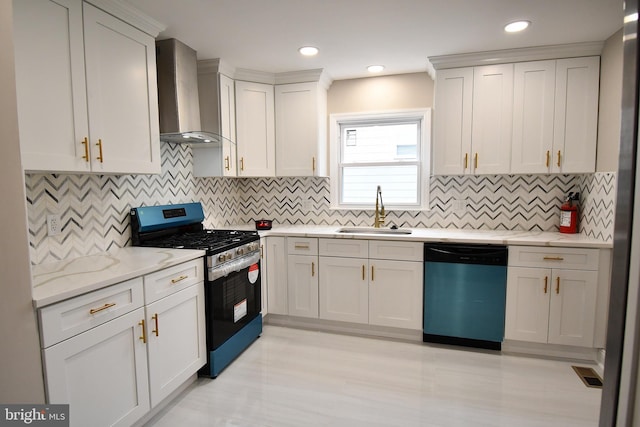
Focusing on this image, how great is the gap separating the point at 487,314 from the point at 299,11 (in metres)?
2.60

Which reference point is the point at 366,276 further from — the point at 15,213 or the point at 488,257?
the point at 15,213

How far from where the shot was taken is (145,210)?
98.6 inches

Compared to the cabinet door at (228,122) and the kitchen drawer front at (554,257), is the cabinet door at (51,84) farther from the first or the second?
the kitchen drawer front at (554,257)

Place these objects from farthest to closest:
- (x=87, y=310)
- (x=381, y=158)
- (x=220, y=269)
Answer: (x=381, y=158) → (x=220, y=269) → (x=87, y=310)

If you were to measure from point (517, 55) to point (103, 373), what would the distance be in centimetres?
352

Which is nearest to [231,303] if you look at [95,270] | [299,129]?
[95,270]

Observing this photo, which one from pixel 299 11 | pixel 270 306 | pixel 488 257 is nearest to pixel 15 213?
pixel 299 11

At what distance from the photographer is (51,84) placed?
1.66 metres

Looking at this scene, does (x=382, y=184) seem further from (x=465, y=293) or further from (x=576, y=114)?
(x=576, y=114)

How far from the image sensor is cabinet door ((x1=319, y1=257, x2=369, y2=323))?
9.95ft

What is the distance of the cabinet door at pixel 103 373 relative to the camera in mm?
1416

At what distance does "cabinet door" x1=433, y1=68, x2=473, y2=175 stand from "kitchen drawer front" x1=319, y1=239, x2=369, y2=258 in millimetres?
948

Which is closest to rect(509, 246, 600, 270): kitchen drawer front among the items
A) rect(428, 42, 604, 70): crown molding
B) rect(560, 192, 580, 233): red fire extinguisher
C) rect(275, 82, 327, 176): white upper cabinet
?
rect(560, 192, 580, 233): red fire extinguisher

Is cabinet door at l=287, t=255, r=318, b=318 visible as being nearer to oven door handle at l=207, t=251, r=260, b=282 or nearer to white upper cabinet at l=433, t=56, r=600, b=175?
oven door handle at l=207, t=251, r=260, b=282
